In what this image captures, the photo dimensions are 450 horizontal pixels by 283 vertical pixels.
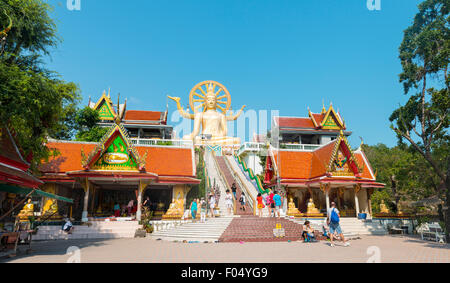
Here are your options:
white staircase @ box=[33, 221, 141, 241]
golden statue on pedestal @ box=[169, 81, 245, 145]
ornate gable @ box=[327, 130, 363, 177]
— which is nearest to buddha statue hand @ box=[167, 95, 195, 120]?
golden statue on pedestal @ box=[169, 81, 245, 145]

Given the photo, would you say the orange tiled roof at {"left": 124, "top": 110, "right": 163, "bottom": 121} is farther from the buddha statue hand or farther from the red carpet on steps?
the red carpet on steps

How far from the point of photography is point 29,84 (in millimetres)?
8688

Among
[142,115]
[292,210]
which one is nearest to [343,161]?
[292,210]

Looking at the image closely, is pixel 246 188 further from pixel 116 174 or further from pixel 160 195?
pixel 116 174

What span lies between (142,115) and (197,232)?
31.4 meters

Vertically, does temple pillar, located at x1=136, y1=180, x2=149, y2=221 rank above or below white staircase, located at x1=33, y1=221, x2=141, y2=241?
above

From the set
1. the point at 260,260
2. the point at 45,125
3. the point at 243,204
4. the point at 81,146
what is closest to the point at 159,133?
the point at 81,146

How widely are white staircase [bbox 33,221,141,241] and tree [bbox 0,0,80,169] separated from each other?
11.4 ft

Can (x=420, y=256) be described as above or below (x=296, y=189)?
below

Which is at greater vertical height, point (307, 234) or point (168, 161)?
point (168, 161)

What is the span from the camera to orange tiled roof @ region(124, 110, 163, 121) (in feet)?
132
